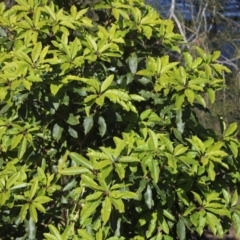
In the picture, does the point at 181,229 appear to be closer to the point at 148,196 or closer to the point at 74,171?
the point at 148,196

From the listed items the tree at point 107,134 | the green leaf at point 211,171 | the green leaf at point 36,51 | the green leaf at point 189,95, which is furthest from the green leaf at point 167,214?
the green leaf at point 36,51

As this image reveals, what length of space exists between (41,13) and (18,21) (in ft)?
0.57

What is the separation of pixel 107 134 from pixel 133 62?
0.38 m

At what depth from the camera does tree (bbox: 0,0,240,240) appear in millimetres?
2311

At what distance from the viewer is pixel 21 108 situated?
2.54 m

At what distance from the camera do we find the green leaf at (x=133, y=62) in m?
2.68

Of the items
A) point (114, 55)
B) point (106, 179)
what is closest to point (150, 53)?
point (114, 55)

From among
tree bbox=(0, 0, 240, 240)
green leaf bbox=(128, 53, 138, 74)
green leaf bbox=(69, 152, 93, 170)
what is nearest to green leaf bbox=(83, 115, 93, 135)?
tree bbox=(0, 0, 240, 240)

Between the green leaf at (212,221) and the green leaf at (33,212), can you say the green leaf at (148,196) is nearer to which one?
the green leaf at (212,221)

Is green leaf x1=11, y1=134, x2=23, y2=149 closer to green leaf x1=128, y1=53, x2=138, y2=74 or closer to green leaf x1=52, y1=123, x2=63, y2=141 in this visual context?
green leaf x1=52, y1=123, x2=63, y2=141

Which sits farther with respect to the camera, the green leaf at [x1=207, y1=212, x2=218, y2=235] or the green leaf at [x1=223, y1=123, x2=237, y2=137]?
the green leaf at [x1=223, y1=123, x2=237, y2=137]

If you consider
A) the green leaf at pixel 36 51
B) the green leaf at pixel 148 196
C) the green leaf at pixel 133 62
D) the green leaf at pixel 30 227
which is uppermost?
the green leaf at pixel 36 51

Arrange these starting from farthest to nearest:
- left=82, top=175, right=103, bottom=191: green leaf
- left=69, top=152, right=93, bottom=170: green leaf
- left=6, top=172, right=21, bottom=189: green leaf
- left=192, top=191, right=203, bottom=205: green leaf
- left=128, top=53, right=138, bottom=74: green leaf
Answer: left=128, top=53, right=138, bottom=74: green leaf < left=192, top=191, right=203, bottom=205: green leaf < left=6, top=172, right=21, bottom=189: green leaf < left=69, top=152, right=93, bottom=170: green leaf < left=82, top=175, right=103, bottom=191: green leaf

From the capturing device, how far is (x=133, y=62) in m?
2.70
